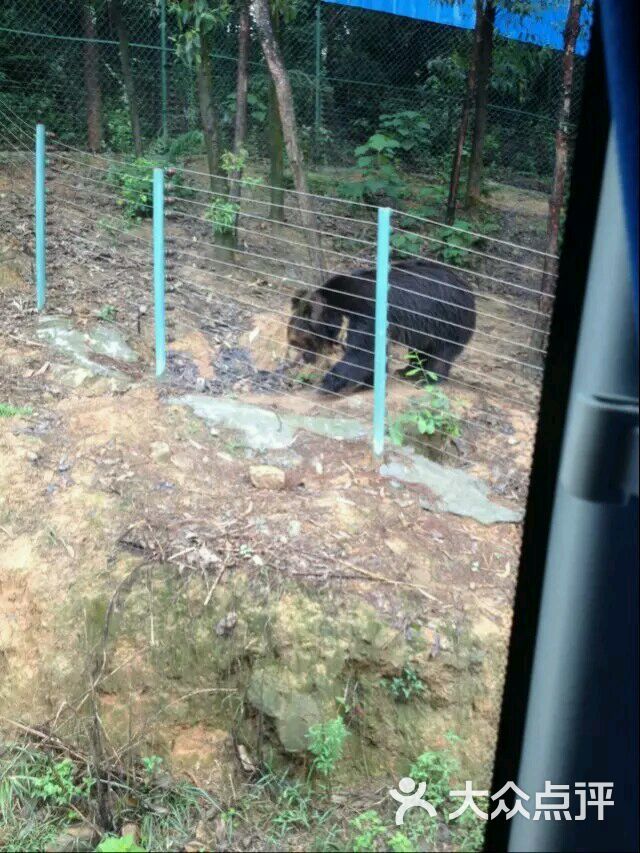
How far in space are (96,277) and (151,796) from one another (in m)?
4.98

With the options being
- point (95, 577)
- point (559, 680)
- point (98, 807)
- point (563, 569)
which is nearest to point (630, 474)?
point (563, 569)

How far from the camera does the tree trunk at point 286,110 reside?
6.94m

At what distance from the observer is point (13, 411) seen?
5363mm

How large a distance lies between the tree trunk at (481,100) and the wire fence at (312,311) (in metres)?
1.50

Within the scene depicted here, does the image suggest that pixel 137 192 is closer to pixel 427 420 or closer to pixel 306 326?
pixel 306 326

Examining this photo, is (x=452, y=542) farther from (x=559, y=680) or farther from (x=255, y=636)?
(x=559, y=680)

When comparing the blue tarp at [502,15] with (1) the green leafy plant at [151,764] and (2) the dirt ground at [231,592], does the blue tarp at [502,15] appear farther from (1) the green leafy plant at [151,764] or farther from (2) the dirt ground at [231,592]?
(1) the green leafy plant at [151,764]

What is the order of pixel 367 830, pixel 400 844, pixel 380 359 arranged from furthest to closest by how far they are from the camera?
pixel 380 359 → pixel 367 830 → pixel 400 844

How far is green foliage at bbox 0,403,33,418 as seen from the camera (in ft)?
17.5

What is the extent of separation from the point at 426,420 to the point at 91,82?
8.02 meters

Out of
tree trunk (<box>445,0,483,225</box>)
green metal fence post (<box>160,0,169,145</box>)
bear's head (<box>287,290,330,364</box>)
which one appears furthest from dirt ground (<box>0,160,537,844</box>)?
green metal fence post (<box>160,0,169,145</box>)

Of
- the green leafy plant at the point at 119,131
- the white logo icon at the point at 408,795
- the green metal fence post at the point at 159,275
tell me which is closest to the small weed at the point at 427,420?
the green metal fence post at the point at 159,275

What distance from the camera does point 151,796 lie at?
3.51 m

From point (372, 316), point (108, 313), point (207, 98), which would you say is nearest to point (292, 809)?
point (372, 316)
